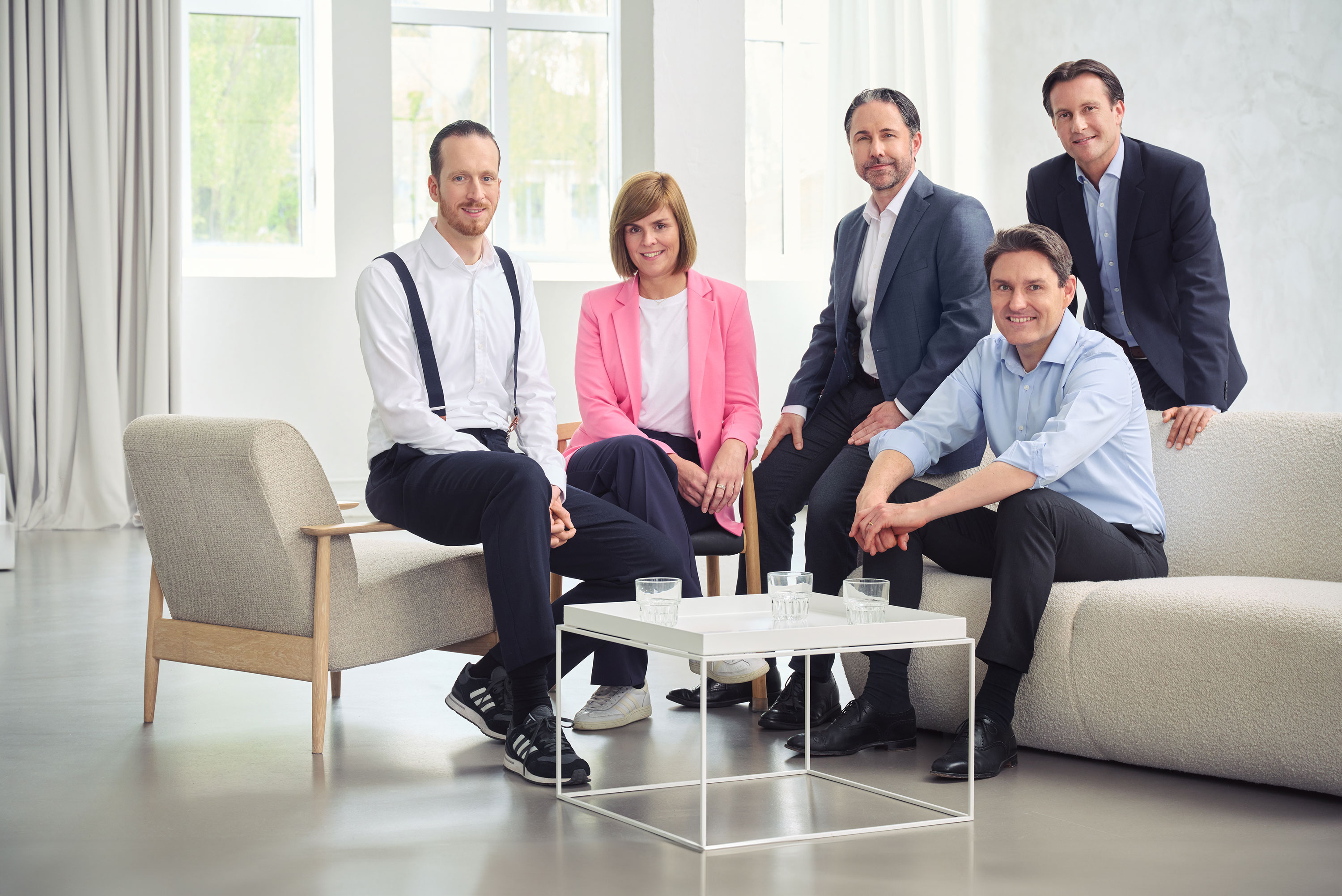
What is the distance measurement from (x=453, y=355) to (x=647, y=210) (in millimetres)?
647

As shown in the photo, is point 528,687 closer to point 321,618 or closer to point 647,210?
point 321,618

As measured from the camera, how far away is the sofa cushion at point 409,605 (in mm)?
2592

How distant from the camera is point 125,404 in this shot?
6660 millimetres

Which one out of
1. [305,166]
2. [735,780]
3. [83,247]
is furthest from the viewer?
[305,166]

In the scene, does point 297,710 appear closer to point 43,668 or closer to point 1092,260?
point 43,668

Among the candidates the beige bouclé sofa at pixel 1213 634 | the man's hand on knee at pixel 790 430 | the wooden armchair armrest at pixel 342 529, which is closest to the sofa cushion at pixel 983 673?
the beige bouclé sofa at pixel 1213 634

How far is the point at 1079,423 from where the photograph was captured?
2518mm

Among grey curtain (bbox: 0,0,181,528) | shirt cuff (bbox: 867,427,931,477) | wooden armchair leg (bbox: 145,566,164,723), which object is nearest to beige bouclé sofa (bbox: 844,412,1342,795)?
shirt cuff (bbox: 867,427,931,477)

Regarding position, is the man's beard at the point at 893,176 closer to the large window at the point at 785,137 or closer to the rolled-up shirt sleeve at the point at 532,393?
the rolled-up shirt sleeve at the point at 532,393

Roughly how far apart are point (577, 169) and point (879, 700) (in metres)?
5.56

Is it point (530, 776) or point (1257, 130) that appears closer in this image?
point (530, 776)

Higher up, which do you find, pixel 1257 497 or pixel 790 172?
pixel 790 172

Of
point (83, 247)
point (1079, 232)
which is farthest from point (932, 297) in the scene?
point (83, 247)

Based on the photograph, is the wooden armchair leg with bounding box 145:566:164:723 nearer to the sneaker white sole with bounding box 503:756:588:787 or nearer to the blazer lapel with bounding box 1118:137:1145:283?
the sneaker white sole with bounding box 503:756:588:787
